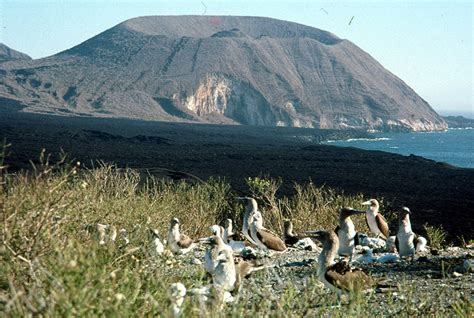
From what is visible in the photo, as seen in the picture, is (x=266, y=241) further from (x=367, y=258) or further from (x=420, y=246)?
(x=420, y=246)

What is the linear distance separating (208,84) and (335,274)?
472 feet

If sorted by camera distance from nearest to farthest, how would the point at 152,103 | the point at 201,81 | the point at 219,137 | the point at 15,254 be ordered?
the point at 15,254 < the point at 219,137 < the point at 152,103 < the point at 201,81

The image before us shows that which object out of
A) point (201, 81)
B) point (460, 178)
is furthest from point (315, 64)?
point (460, 178)

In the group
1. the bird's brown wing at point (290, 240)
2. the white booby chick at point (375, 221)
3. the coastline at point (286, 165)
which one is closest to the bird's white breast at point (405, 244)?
the white booby chick at point (375, 221)

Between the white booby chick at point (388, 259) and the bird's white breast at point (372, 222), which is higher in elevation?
the bird's white breast at point (372, 222)

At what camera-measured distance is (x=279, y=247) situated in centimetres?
1061

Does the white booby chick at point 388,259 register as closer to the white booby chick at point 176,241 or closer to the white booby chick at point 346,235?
the white booby chick at point 346,235

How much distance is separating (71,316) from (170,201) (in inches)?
384

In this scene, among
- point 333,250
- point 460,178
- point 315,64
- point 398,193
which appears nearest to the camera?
point 333,250

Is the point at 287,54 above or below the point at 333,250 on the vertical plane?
above

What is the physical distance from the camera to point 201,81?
486ft

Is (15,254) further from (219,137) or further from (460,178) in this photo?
(219,137)

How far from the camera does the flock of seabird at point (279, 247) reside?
7035mm

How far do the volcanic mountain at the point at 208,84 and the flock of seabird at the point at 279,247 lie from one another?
354 feet
